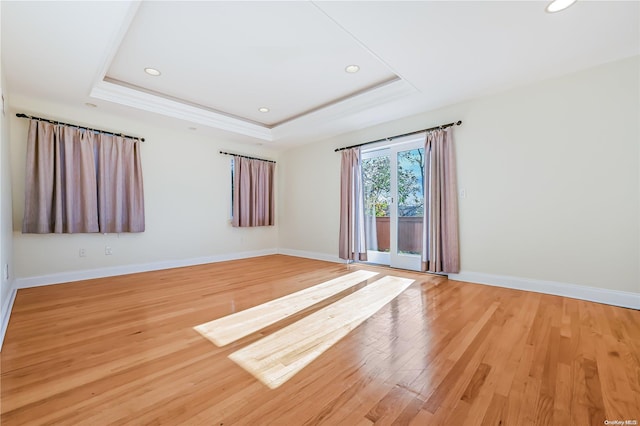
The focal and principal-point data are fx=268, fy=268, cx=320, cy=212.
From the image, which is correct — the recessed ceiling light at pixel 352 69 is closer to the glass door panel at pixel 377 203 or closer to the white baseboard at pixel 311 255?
the glass door panel at pixel 377 203

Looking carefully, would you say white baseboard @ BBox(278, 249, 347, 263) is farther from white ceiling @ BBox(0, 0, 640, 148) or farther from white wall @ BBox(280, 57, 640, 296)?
white ceiling @ BBox(0, 0, 640, 148)

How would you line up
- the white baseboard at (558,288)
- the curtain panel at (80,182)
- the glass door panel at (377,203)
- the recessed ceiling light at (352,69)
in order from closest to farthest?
the white baseboard at (558,288) → the recessed ceiling light at (352,69) → the curtain panel at (80,182) → the glass door panel at (377,203)

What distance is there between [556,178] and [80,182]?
6007mm

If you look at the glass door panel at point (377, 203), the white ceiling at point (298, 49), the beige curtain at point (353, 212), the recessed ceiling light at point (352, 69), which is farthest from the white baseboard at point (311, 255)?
the recessed ceiling light at point (352, 69)

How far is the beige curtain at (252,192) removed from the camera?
17.9ft

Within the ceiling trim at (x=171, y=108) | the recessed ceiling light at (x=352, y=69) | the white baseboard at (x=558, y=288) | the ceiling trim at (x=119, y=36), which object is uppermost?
the recessed ceiling light at (x=352, y=69)

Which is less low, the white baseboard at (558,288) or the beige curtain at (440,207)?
the beige curtain at (440,207)

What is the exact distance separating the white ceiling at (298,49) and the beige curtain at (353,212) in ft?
3.41

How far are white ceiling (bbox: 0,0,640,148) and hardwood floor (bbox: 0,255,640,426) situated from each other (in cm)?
241

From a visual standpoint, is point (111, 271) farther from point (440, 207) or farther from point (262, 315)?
point (440, 207)

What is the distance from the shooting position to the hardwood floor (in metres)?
1.23

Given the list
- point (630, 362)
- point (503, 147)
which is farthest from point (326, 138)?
point (630, 362)

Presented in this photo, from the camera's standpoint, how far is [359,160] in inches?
187

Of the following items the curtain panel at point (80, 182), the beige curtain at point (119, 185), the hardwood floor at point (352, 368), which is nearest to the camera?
the hardwood floor at point (352, 368)
